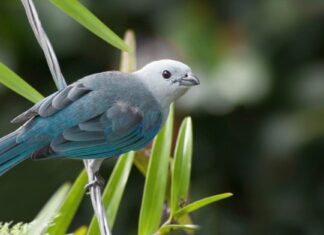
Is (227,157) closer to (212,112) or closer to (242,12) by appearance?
(212,112)

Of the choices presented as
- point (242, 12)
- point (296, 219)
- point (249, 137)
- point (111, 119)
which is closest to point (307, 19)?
point (242, 12)

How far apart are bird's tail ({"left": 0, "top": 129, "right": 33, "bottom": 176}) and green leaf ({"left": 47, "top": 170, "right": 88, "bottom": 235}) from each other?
0.16m

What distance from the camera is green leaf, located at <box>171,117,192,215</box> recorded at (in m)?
2.02

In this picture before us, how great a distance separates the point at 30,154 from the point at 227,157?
98.8 inches

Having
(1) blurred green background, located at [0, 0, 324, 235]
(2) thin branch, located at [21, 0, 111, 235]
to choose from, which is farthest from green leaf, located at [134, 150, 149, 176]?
(1) blurred green background, located at [0, 0, 324, 235]

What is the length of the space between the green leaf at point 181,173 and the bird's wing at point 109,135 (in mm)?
80

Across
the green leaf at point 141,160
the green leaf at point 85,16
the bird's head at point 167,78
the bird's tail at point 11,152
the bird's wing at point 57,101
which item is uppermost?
the green leaf at point 85,16

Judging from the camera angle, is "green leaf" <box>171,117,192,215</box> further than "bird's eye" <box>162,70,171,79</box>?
No

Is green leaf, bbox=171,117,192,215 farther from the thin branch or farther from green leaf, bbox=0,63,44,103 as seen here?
green leaf, bbox=0,63,44,103

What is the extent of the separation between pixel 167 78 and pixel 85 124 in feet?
0.98

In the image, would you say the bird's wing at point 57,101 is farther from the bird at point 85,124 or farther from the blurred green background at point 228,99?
the blurred green background at point 228,99

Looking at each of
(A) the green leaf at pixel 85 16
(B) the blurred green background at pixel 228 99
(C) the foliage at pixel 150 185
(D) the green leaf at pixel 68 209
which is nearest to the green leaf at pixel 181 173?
(C) the foliage at pixel 150 185

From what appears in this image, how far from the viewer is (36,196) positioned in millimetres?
4234

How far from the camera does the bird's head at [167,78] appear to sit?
7.17 ft
